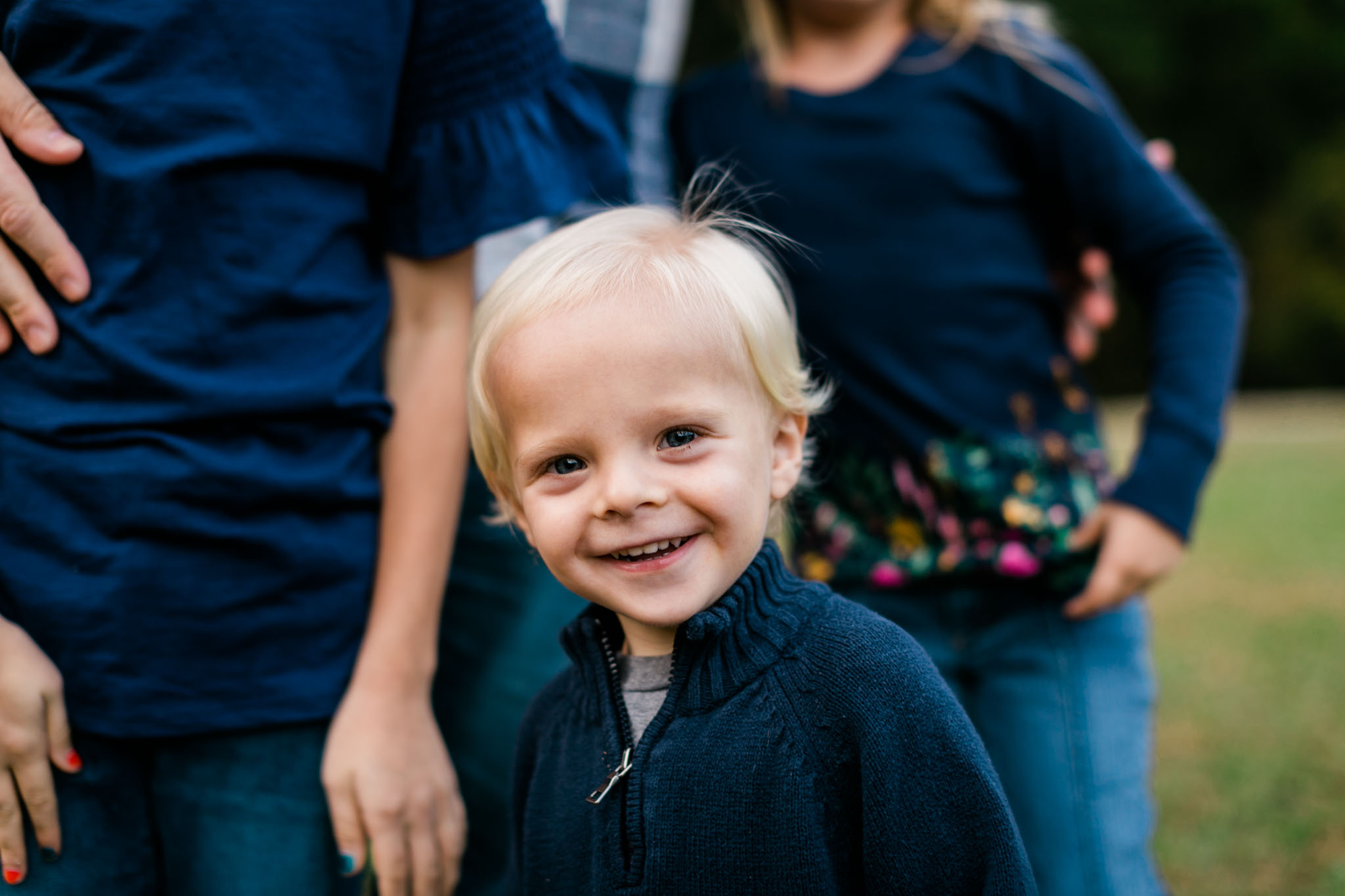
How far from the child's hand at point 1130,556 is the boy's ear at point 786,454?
2.66 feet

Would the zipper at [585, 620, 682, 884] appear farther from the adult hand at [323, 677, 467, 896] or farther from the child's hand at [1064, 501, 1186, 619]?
the child's hand at [1064, 501, 1186, 619]

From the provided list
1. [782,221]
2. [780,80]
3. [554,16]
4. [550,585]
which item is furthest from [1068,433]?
[554,16]

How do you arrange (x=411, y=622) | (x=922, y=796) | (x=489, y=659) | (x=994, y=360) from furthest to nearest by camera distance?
(x=994, y=360) → (x=489, y=659) → (x=411, y=622) → (x=922, y=796)

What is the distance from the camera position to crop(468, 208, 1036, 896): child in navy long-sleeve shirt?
1278mm

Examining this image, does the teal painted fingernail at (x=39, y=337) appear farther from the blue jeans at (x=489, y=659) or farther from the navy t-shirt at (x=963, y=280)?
the navy t-shirt at (x=963, y=280)

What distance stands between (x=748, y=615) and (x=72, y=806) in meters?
0.88

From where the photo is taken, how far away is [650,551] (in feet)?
4.40

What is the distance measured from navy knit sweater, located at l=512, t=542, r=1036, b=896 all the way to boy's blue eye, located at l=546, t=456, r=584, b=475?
22 cm

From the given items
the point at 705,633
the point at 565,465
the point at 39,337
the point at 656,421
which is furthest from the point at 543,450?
the point at 39,337

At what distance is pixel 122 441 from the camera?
146cm

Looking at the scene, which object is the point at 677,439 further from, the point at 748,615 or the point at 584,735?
the point at 584,735

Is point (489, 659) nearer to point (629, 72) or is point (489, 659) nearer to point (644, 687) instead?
point (644, 687)

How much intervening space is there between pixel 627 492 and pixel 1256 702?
4.11 meters

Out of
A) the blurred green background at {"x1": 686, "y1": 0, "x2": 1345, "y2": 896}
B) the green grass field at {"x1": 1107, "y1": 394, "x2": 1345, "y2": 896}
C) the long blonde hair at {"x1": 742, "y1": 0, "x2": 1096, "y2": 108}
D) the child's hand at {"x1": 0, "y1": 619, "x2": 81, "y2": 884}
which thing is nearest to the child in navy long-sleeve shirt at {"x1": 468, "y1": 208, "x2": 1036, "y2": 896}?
the child's hand at {"x1": 0, "y1": 619, "x2": 81, "y2": 884}
